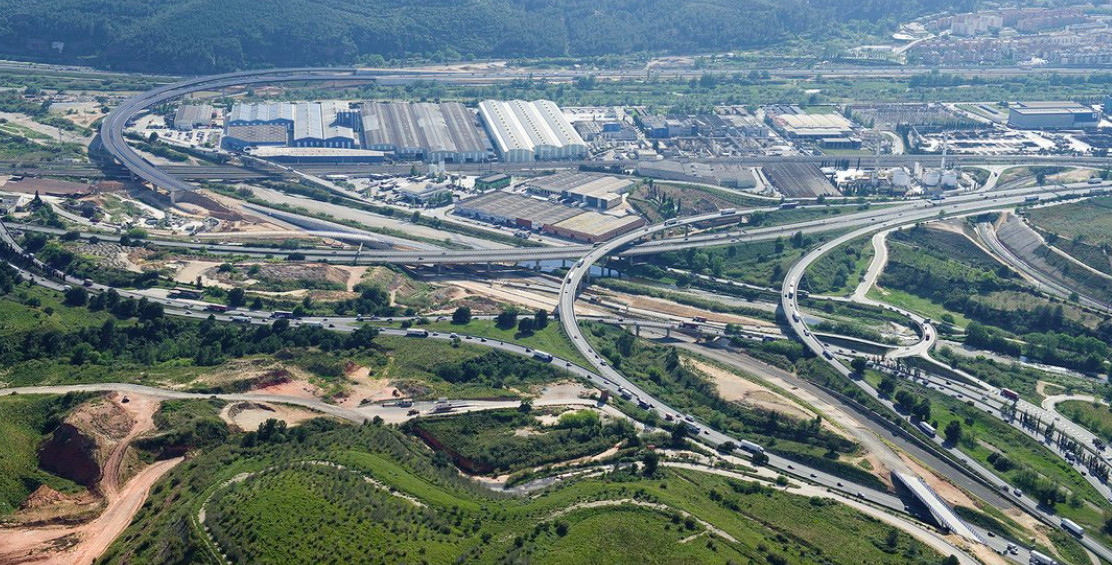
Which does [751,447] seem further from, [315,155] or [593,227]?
[315,155]

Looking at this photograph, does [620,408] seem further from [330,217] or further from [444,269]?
[330,217]

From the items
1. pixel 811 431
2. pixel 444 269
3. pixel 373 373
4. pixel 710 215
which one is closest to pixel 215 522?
pixel 373 373

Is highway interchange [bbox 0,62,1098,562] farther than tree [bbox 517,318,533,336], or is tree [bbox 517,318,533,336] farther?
tree [bbox 517,318,533,336]

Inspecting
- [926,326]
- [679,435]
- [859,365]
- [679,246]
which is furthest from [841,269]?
[679,435]

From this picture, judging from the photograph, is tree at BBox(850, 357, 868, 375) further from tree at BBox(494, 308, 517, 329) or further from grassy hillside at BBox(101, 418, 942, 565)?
tree at BBox(494, 308, 517, 329)

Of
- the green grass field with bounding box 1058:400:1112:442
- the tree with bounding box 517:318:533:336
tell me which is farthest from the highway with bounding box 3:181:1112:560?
the green grass field with bounding box 1058:400:1112:442
